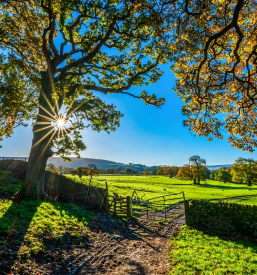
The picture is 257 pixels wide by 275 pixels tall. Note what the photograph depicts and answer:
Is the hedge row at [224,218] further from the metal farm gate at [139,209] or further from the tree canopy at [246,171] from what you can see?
the tree canopy at [246,171]

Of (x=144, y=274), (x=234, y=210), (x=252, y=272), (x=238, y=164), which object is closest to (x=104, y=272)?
(x=144, y=274)

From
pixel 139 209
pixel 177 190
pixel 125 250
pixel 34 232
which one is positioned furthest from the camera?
pixel 177 190

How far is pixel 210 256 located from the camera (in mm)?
7477

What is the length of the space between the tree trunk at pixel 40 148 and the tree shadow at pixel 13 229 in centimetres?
139

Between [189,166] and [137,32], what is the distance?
6546 centimetres

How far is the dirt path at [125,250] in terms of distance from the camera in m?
6.14

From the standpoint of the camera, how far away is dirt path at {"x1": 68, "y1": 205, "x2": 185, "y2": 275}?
614 centimetres

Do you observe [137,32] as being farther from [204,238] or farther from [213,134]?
[204,238]

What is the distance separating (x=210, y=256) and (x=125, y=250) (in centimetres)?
407

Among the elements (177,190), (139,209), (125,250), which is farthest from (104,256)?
(177,190)

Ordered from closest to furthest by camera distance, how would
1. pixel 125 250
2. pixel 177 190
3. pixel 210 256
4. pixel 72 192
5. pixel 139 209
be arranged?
1. pixel 210 256
2. pixel 125 250
3. pixel 72 192
4. pixel 139 209
5. pixel 177 190

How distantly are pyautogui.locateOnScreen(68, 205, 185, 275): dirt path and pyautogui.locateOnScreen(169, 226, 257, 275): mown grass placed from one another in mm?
605

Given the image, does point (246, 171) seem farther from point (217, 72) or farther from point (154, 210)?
point (217, 72)

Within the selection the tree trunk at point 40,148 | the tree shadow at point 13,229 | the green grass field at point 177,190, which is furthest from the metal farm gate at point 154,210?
the tree shadow at point 13,229
